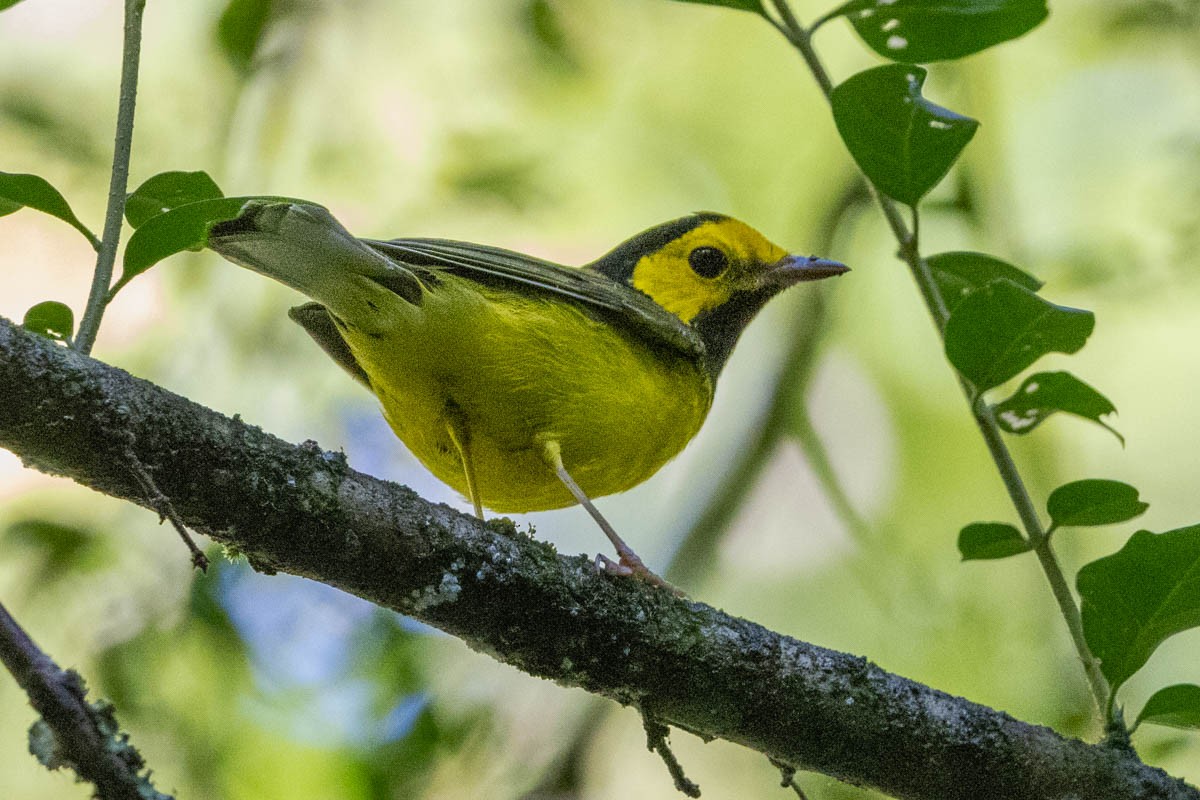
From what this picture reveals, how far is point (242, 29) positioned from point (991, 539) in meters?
4.50

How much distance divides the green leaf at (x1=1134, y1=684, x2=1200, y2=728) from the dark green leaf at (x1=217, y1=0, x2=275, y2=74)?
4808 millimetres

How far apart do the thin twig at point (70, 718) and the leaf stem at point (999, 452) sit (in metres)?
2.10

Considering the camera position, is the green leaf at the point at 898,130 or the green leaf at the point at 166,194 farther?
the green leaf at the point at 898,130

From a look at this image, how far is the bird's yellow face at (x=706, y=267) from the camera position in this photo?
4.86 metres

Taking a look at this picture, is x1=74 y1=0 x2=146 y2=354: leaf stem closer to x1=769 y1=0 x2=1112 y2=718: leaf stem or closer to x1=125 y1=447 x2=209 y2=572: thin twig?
x1=125 y1=447 x2=209 y2=572: thin twig

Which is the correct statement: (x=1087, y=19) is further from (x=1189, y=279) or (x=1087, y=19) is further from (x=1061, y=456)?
(x=1061, y=456)

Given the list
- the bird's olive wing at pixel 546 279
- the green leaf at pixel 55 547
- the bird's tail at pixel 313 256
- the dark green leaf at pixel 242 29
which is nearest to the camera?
the bird's tail at pixel 313 256

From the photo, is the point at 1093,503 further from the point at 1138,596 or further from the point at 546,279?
the point at 546,279

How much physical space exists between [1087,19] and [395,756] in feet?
17.1

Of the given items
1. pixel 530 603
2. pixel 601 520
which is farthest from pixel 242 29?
pixel 530 603

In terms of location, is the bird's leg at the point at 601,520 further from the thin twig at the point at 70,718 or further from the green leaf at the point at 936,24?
the thin twig at the point at 70,718

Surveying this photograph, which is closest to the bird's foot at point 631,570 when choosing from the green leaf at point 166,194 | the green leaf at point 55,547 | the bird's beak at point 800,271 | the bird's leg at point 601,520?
the bird's leg at point 601,520

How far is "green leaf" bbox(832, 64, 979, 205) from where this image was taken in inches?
Result: 111

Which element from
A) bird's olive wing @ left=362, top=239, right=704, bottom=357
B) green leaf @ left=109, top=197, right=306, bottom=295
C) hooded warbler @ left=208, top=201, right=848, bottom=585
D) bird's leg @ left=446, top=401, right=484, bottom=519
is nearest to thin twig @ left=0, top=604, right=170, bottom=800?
green leaf @ left=109, top=197, right=306, bottom=295
